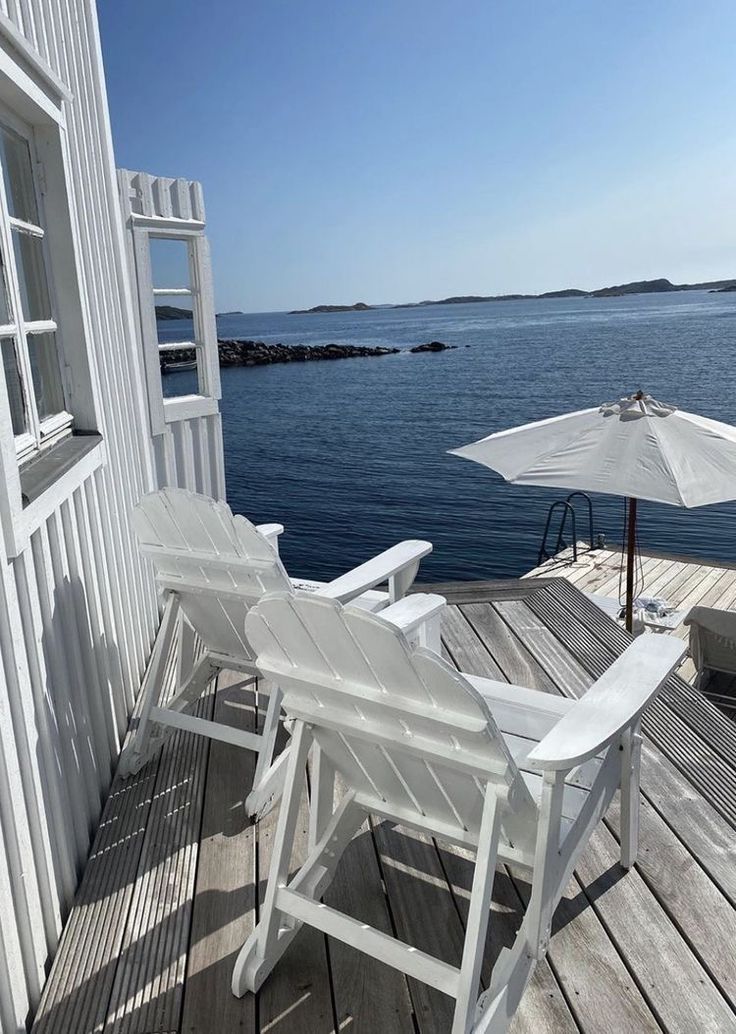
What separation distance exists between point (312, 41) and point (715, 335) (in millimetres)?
39820

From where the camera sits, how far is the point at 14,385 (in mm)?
2031

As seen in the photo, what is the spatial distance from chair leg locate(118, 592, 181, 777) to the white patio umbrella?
1636 millimetres

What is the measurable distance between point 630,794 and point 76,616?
5.39ft

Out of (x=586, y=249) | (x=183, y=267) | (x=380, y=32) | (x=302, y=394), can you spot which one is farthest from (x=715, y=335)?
(x=183, y=267)

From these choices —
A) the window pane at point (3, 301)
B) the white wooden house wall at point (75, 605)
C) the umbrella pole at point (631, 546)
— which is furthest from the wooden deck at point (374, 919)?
the window pane at point (3, 301)

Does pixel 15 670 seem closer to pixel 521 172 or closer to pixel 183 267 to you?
pixel 183 267

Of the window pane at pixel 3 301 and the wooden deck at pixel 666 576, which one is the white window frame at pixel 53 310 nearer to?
the window pane at pixel 3 301

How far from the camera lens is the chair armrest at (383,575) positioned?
96.5 inches

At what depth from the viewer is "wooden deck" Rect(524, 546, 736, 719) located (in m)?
6.22

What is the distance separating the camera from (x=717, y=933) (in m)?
1.81

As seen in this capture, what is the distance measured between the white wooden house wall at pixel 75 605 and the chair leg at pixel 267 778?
483 mm

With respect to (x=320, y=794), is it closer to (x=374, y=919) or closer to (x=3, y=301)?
(x=374, y=919)

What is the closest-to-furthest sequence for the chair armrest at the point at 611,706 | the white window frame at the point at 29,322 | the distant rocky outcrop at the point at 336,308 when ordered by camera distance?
the chair armrest at the point at 611,706, the white window frame at the point at 29,322, the distant rocky outcrop at the point at 336,308

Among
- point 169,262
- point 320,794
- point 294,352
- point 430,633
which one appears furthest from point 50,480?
point 294,352
